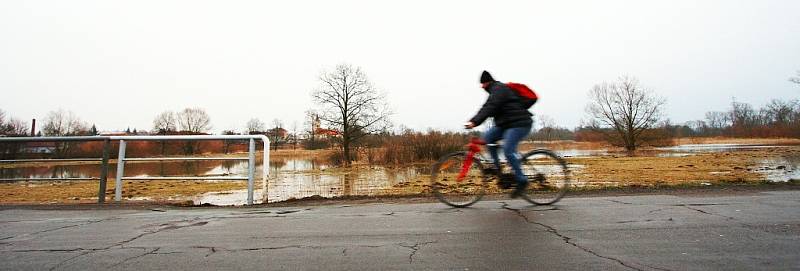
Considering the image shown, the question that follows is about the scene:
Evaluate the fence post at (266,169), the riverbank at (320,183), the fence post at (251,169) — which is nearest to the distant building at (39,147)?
the riverbank at (320,183)

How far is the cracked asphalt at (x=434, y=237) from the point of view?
2822 mm

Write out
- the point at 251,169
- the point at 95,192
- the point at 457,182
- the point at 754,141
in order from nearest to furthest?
1. the point at 457,182
2. the point at 251,169
3. the point at 95,192
4. the point at 754,141

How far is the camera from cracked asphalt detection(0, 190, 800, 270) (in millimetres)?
2822

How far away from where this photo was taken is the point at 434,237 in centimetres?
356

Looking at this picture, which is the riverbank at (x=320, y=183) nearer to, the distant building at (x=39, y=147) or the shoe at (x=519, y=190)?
the distant building at (x=39, y=147)

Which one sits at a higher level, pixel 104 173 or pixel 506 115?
pixel 506 115

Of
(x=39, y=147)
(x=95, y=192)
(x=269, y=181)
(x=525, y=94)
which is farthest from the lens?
(x=269, y=181)

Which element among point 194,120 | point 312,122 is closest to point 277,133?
point 194,120

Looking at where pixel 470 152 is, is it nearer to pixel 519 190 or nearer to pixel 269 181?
pixel 519 190

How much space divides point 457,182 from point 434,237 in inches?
78.2

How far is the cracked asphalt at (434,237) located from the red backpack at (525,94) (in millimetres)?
1280

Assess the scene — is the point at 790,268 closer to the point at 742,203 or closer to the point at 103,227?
the point at 742,203

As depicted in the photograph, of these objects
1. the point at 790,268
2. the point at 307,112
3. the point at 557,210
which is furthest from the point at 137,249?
the point at 307,112

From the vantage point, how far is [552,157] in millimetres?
5602
